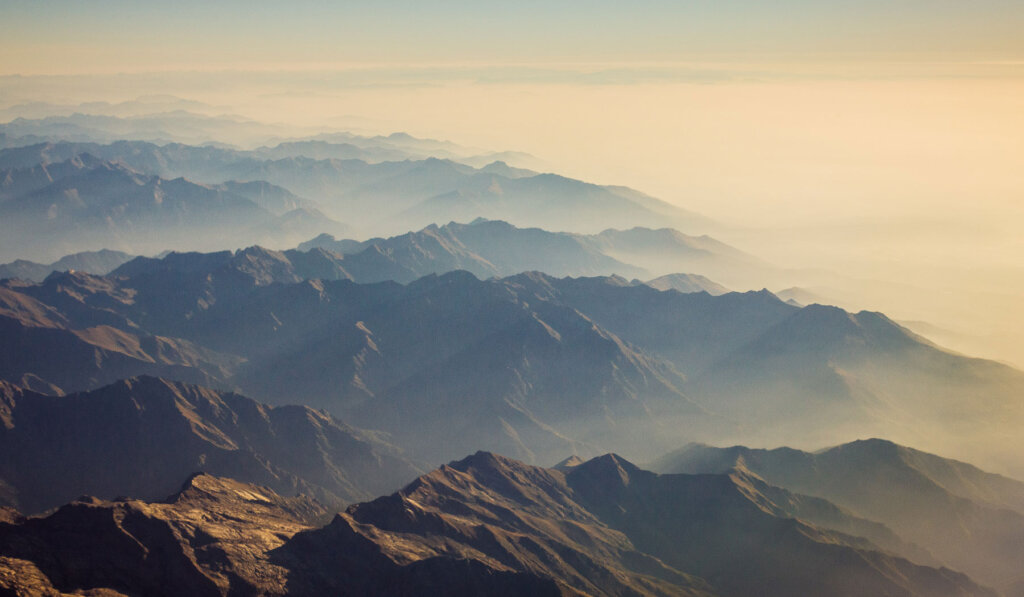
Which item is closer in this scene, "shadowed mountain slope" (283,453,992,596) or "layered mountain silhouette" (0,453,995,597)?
"layered mountain silhouette" (0,453,995,597)

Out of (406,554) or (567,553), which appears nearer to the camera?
(406,554)

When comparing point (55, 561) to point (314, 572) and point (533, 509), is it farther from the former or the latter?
point (533, 509)

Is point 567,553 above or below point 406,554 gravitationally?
below

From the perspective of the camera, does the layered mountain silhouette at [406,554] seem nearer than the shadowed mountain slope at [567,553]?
Yes

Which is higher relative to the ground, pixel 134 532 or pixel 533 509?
pixel 134 532

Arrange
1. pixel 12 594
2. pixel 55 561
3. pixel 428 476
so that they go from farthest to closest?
pixel 428 476 → pixel 55 561 → pixel 12 594

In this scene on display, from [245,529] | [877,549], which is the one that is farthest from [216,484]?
[877,549]

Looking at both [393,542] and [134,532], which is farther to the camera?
[393,542]

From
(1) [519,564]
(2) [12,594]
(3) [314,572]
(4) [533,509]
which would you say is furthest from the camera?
(4) [533,509]
